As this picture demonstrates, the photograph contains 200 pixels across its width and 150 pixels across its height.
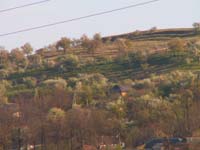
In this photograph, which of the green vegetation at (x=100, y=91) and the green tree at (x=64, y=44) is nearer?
the green vegetation at (x=100, y=91)

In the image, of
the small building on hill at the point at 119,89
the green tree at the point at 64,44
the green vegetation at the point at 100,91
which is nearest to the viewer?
the green vegetation at the point at 100,91

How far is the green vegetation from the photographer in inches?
1827

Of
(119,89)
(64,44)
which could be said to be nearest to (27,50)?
(64,44)

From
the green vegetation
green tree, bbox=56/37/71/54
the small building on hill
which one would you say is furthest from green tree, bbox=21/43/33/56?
the small building on hill

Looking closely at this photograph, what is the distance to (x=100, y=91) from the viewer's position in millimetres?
80688

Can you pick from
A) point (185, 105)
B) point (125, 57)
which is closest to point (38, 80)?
point (125, 57)

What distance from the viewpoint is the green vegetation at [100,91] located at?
1827 inches

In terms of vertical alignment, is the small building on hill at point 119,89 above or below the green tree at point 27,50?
below

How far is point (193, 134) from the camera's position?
44.4 metres

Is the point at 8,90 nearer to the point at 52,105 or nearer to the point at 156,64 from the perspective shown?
the point at 156,64

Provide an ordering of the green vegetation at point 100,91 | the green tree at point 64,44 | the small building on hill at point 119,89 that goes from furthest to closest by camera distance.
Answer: the green tree at point 64,44 < the small building on hill at point 119,89 < the green vegetation at point 100,91

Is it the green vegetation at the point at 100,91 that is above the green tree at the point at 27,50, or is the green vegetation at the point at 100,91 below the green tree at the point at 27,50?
below

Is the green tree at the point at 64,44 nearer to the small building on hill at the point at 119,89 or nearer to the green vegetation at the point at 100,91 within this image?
the green vegetation at the point at 100,91

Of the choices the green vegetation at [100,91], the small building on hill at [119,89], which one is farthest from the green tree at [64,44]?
the small building on hill at [119,89]
